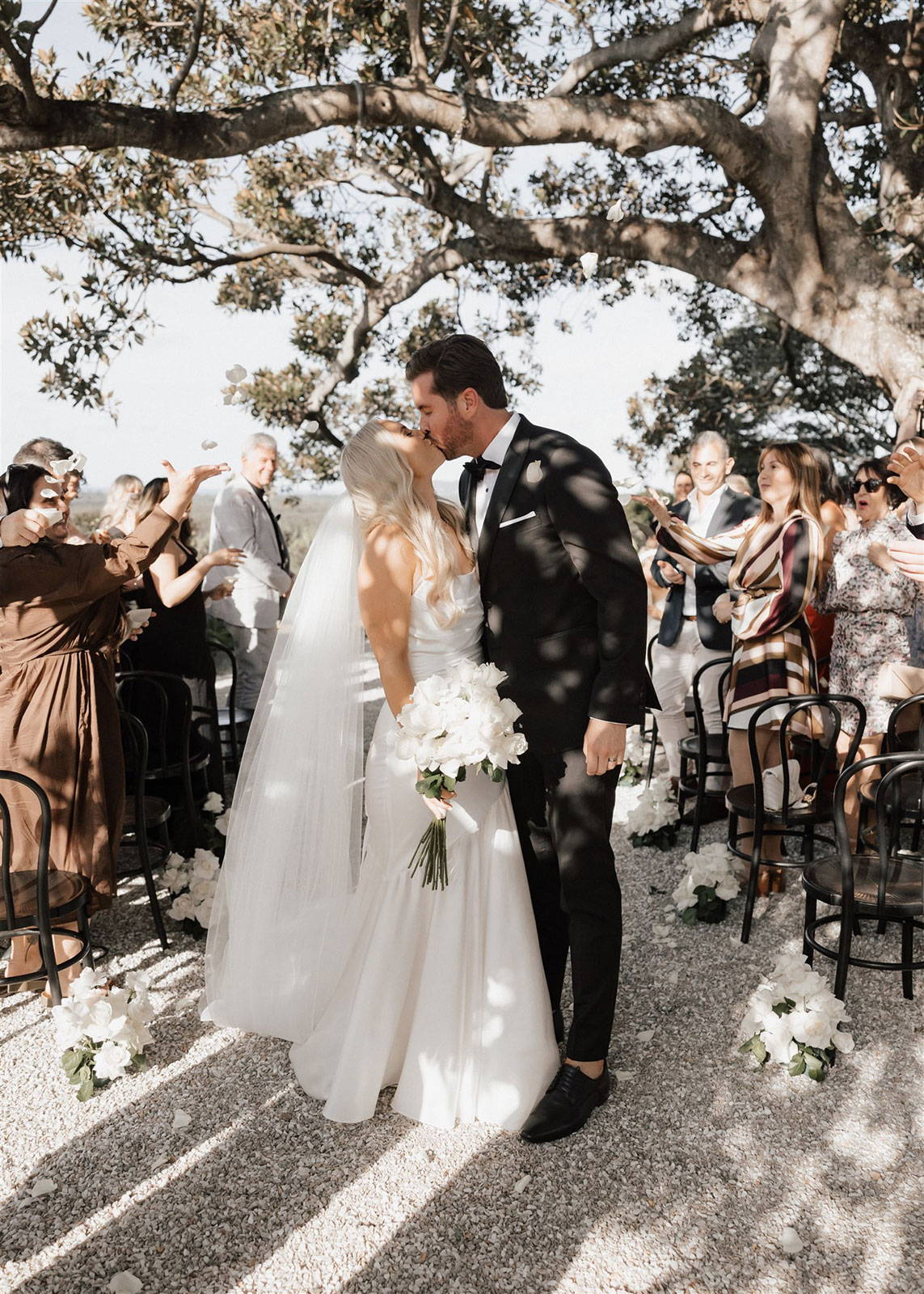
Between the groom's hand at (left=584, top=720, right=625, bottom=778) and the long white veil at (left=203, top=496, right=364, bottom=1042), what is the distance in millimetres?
916

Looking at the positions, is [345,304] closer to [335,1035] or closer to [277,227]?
[277,227]

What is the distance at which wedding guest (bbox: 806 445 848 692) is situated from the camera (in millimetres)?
5551

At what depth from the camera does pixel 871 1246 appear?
94.0 inches

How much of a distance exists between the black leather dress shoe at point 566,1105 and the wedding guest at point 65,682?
1.95 metres

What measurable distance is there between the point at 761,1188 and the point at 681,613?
12.2 ft

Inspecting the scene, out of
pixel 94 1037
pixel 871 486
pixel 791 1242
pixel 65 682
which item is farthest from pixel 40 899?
pixel 871 486

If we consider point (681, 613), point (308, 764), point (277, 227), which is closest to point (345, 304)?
point (277, 227)

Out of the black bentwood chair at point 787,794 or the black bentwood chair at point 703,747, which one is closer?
the black bentwood chair at point 787,794

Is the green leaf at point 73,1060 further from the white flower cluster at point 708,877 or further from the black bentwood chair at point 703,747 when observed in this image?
the black bentwood chair at point 703,747

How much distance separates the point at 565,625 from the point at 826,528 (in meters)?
3.64

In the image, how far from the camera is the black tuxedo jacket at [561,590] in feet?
9.01

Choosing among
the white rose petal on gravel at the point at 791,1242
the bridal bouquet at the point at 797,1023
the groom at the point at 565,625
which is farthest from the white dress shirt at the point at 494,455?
the white rose petal on gravel at the point at 791,1242

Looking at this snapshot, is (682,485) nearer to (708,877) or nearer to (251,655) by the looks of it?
(251,655)

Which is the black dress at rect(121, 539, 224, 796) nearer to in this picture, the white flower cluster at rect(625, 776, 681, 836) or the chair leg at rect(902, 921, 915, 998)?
the white flower cluster at rect(625, 776, 681, 836)
